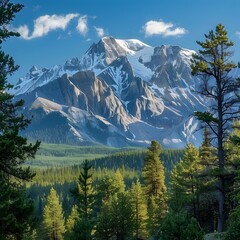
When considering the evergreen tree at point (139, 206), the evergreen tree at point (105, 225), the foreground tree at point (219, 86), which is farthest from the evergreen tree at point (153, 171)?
the foreground tree at point (219, 86)

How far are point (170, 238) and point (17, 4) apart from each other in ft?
46.0

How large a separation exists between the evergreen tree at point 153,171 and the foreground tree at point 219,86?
36.0 meters

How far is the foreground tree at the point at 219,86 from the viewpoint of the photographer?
25766mm

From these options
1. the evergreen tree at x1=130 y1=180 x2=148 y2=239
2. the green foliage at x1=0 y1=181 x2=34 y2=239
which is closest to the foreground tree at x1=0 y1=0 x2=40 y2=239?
the green foliage at x1=0 y1=181 x2=34 y2=239

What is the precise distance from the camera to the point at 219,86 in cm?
2634

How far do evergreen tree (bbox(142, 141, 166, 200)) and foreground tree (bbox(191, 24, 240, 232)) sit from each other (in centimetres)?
3597

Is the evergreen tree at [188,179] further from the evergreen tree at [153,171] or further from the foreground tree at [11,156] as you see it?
the foreground tree at [11,156]

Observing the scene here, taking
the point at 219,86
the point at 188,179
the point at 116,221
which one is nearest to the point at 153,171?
the point at 116,221

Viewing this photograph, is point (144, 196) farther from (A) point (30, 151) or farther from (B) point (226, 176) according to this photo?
(A) point (30, 151)

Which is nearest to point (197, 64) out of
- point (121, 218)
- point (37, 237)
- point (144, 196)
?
point (121, 218)

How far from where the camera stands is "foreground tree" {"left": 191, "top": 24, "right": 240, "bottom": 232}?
25.8 metres

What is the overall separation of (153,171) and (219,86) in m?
37.8

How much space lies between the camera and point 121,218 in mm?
56812

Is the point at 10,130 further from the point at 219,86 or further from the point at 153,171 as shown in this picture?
the point at 153,171
